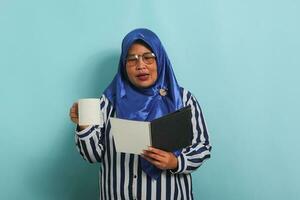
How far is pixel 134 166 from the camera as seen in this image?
1.38 m

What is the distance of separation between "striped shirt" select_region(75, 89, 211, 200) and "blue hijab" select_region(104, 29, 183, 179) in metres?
0.07

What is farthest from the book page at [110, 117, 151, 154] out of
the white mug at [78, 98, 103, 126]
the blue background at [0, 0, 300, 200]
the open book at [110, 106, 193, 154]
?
the blue background at [0, 0, 300, 200]

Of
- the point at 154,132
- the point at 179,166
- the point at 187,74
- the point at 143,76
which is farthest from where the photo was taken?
the point at 187,74

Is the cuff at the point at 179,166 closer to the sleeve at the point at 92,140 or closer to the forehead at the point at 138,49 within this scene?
the sleeve at the point at 92,140

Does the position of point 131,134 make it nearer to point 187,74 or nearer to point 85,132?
point 85,132

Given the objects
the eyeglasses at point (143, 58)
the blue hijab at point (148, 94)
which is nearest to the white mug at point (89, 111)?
the blue hijab at point (148, 94)

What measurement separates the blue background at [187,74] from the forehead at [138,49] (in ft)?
0.95

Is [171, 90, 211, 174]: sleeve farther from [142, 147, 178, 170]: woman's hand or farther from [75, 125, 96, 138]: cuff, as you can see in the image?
[75, 125, 96, 138]: cuff

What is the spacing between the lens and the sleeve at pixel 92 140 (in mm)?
1328

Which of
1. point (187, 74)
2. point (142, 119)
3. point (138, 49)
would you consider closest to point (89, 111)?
point (142, 119)

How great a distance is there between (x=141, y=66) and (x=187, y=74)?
1.19ft
